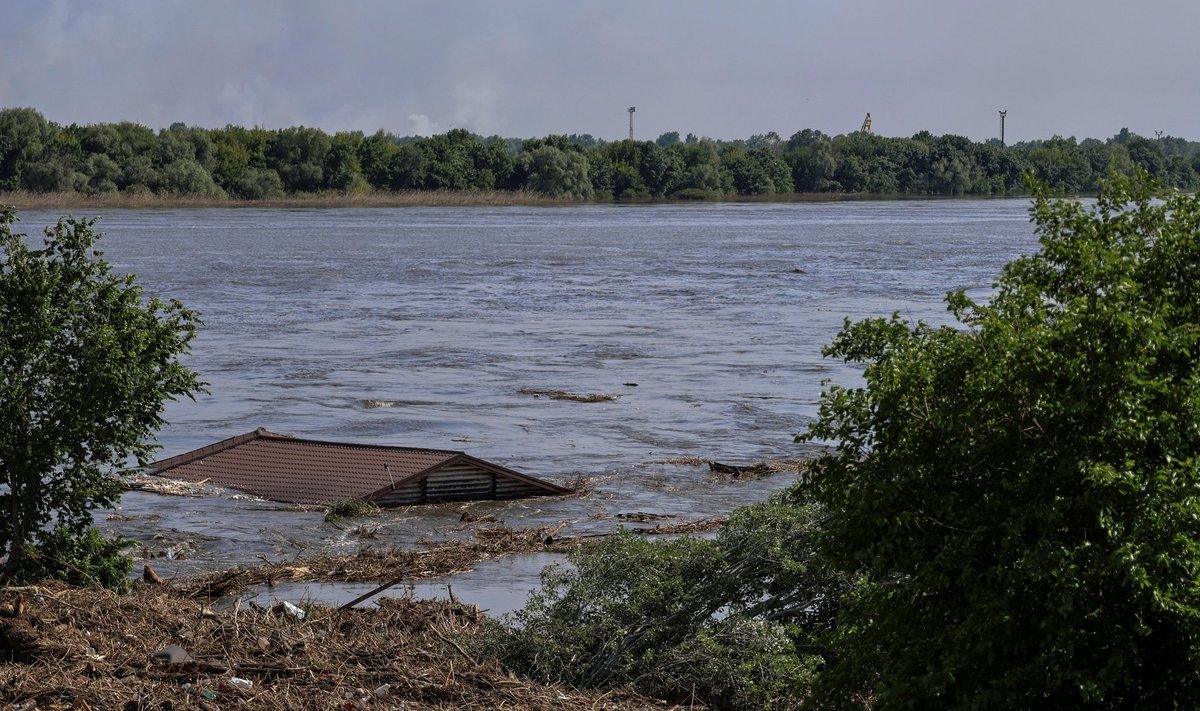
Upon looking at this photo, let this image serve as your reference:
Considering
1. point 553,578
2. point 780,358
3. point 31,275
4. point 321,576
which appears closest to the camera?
point 553,578

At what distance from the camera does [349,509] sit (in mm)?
13648

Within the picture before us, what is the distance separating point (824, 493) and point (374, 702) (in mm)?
2766

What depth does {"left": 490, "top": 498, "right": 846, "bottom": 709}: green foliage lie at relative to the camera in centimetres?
784

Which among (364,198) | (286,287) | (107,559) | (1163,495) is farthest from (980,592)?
(364,198)

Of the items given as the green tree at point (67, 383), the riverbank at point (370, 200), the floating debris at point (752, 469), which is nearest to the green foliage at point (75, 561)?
the green tree at point (67, 383)

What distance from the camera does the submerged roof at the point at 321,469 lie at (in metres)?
14.5

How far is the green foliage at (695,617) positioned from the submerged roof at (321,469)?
555cm

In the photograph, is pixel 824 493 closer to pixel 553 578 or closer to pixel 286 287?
pixel 553 578

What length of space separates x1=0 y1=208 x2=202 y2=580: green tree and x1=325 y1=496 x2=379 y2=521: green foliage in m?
3.88

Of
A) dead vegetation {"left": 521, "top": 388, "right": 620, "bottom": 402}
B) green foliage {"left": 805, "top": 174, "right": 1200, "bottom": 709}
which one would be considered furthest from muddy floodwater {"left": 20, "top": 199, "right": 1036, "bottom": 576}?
green foliage {"left": 805, "top": 174, "right": 1200, "bottom": 709}

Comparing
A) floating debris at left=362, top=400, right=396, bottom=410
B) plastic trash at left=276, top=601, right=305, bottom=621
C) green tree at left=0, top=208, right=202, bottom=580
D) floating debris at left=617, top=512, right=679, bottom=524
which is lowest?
floating debris at left=362, top=400, right=396, bottom=410

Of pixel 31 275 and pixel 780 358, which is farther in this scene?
pixel 780 358

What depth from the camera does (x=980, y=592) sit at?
17.3 feet

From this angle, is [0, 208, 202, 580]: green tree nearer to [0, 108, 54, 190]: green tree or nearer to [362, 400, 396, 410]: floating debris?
[362, 400, 396, 410]: floating debris
